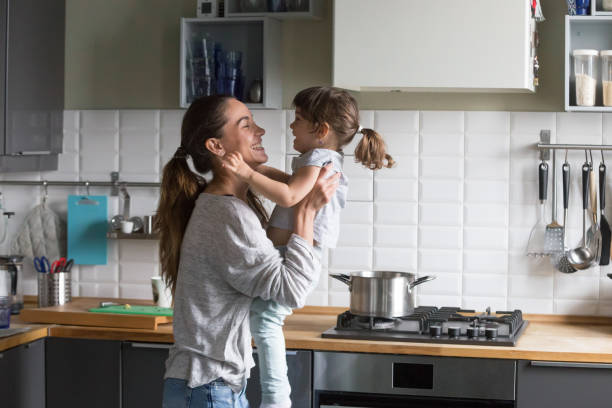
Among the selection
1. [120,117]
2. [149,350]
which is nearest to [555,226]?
[149,350]

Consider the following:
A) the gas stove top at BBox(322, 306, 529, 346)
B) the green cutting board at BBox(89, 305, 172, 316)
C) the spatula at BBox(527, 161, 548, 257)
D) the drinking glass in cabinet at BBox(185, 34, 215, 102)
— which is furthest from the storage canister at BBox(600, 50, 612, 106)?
the green cutting board at BBox(89, 305, 172, 316)

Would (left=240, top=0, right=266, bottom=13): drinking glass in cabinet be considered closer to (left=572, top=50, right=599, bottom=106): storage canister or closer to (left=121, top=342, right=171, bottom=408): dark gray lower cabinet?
(left=572, top=50, right=599, bottom=106): storage canister

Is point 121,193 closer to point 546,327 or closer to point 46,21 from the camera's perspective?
point 46,21

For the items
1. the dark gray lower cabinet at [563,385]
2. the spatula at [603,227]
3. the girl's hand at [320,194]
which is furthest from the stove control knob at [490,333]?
the girl's hand at [320,194]

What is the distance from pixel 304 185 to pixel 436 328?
942 mm

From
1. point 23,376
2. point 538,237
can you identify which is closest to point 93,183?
point 23,376

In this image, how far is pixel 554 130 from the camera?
11.4 ft

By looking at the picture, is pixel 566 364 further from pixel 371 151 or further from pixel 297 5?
pixel 297 5

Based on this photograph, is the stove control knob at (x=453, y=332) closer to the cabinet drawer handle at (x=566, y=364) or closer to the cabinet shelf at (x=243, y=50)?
the cabinet drawer handle at (x=566, y=364)

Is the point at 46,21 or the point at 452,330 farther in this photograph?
the point at 46,21

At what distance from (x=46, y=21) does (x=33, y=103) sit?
0.35m

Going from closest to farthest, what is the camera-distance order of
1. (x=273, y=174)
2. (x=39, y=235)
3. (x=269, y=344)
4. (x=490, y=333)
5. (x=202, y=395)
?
(x=202, y=395)
(x=269, y=344)
(x=273, y=174)
(x=490, y=333)
(x=39, y=235)

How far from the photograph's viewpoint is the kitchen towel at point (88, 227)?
3.77 metres

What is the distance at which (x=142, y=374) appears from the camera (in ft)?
10.2
